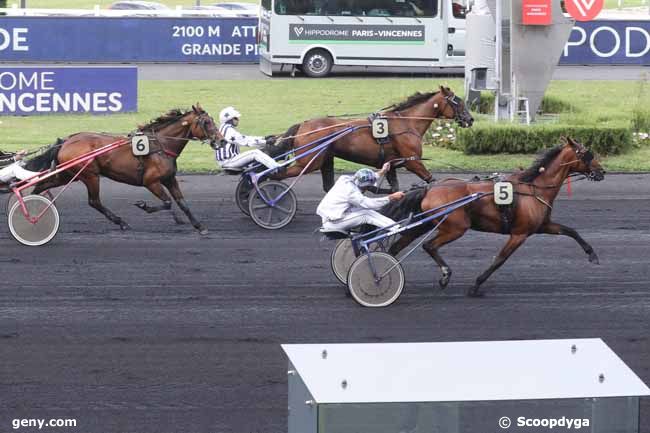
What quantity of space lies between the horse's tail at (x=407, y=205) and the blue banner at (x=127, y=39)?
20830 millimetres

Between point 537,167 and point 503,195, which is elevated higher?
point 537,167

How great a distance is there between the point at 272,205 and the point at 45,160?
2.45 metres

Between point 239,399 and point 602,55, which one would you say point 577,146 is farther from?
point 602,55

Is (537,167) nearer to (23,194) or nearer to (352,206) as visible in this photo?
(352,206)

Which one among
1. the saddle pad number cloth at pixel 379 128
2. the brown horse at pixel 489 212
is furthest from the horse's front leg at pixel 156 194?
the brown horse at pixel 489 212

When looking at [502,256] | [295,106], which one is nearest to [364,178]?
[502,256]

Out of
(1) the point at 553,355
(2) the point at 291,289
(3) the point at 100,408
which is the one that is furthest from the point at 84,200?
(1) the point at 553,355

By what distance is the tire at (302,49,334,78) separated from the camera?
28.2 meters

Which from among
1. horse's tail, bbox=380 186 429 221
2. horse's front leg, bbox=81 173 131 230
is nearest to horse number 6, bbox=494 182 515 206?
horse's tail, bbox=380 186 429 221

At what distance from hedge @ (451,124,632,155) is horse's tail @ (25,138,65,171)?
24.5 ft

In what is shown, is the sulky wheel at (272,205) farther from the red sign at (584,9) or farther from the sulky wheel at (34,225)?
the red sign at (584,9)

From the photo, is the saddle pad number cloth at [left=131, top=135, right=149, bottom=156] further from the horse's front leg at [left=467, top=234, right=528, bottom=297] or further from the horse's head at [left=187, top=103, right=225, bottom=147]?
the horse's front leg at [left=467, top=234, right=528, bottom=297]

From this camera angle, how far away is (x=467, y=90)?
66.8 feet

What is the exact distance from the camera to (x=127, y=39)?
30094mm
